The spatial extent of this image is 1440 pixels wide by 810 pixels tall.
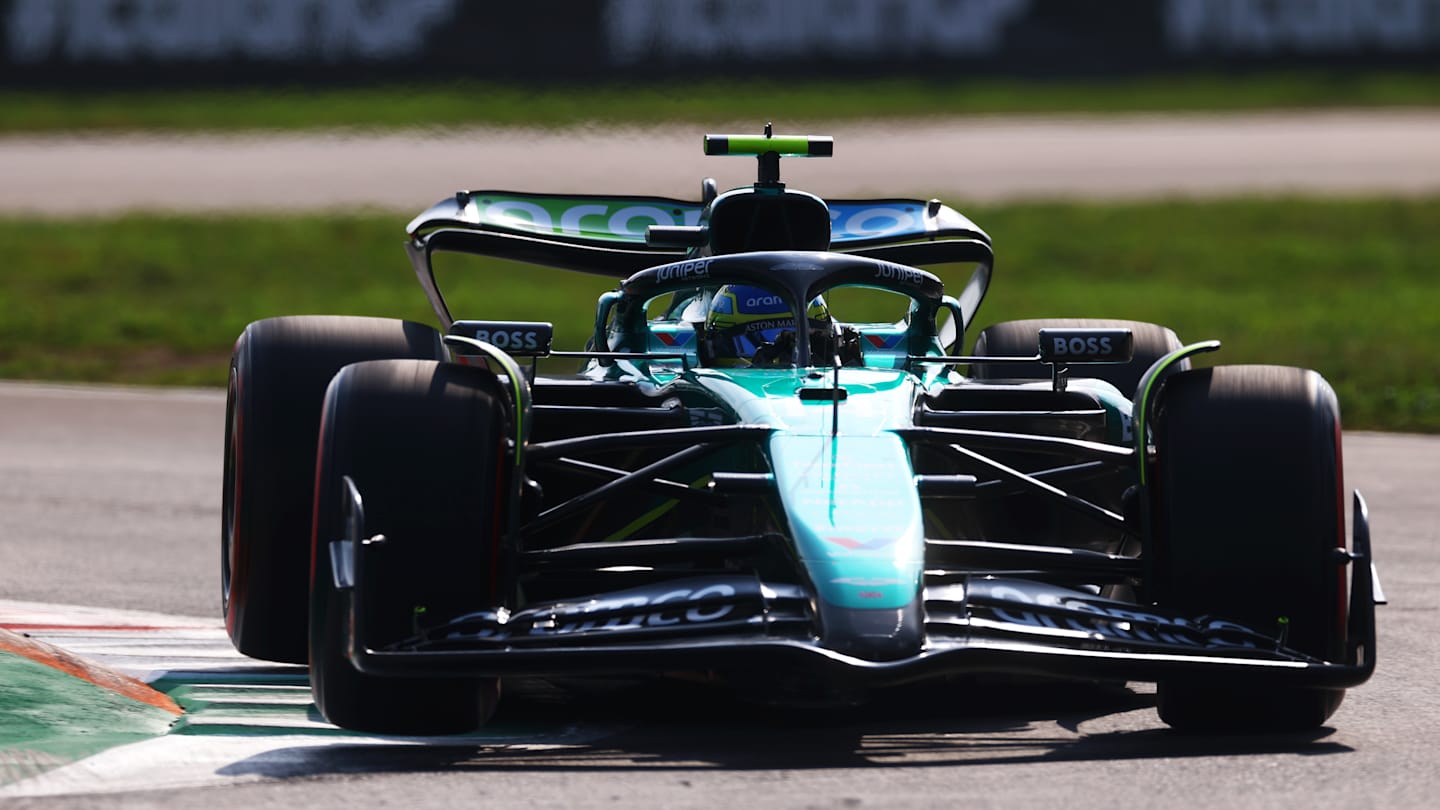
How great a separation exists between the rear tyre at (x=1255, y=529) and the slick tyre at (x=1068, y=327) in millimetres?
2328

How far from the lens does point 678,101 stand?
1861 centimetres

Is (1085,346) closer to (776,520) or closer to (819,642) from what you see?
(776,520)

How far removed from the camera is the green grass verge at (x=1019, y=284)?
1806 centimetres

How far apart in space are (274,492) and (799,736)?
6.57ft

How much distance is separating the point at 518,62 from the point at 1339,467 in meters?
21.3

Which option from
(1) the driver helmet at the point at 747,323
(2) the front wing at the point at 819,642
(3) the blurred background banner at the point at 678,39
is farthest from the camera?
(3) the blurred background banner at the point at 678,39

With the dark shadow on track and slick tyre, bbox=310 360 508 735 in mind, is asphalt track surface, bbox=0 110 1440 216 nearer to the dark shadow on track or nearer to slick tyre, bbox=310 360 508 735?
the dark shadow on track

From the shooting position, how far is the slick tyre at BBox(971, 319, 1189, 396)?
8703mm

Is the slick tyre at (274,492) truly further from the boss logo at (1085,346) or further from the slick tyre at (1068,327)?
the slick tyre at (1068,327)

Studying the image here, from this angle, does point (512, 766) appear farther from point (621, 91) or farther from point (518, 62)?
point (518, 62)

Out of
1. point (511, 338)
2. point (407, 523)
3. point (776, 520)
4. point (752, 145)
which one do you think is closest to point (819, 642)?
point (776, 520)

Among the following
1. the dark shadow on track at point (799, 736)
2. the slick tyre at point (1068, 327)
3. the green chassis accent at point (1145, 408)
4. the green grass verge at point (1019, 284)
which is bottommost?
the green grass verge at point (1019, 284)

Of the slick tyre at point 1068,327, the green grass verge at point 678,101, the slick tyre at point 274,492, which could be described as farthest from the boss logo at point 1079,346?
the green grass verge at point 678,101

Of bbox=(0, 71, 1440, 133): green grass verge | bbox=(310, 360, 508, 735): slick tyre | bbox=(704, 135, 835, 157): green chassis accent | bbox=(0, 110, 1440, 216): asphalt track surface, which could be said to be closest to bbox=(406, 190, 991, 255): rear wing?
bbox=(704, 135, 835, 157): green chassis accent
